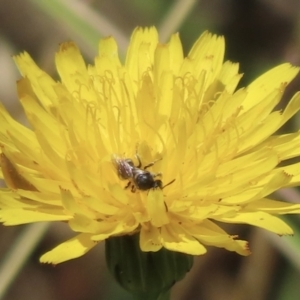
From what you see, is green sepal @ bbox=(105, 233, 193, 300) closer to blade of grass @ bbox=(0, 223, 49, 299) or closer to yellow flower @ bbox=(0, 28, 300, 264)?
yellow flower @ bbox=(0, 28, 300, 264)

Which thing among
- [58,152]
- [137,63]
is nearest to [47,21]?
[137,63]

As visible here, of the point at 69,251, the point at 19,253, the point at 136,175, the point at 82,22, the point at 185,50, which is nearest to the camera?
the point at 69,251

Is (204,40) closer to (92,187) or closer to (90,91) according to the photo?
(90,91)

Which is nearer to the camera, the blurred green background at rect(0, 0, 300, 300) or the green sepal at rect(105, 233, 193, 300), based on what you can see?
the green sepal at rect(105, 233, 193, 300)

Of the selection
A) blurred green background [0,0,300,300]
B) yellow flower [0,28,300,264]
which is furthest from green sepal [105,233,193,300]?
blurred green background [0,0,300,300]

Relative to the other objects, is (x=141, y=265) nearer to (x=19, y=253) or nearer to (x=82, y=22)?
(x=19, y=253)

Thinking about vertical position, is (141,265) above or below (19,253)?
below

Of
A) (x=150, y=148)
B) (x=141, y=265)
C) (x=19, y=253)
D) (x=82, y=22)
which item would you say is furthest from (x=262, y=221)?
(x=82, y=22)
